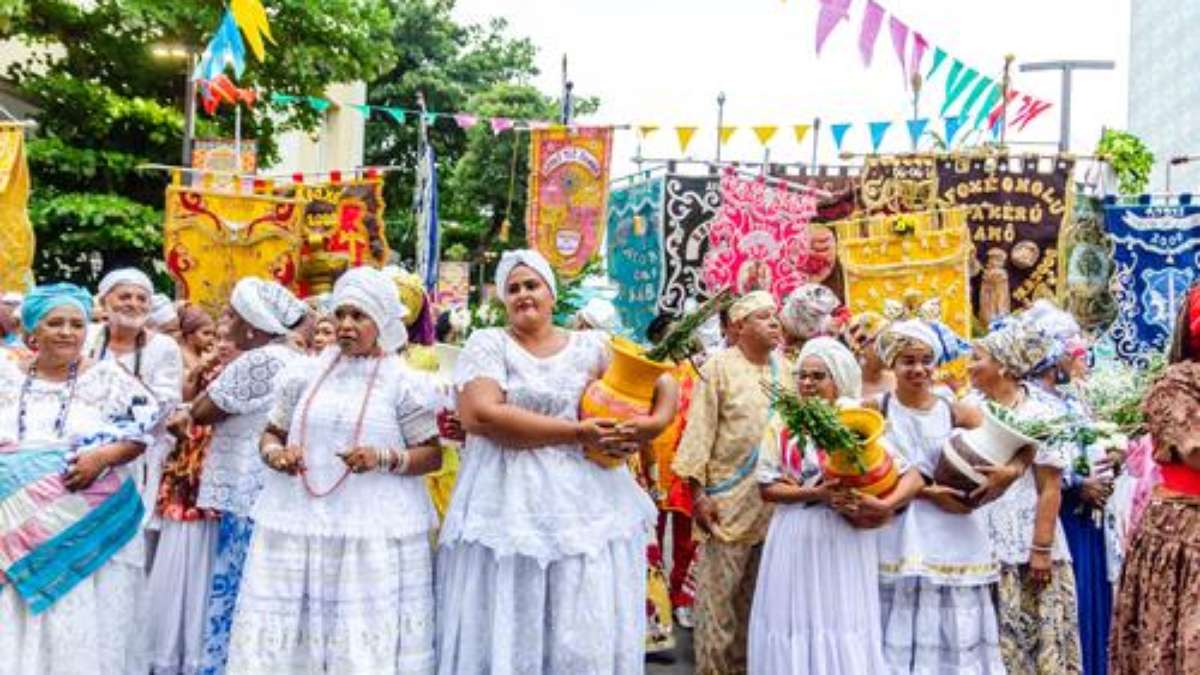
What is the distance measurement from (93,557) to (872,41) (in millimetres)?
6693

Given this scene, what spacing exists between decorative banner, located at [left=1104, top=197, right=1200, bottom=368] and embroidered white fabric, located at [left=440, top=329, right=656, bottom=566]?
7246mm

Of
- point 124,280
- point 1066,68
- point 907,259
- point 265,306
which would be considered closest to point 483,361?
point 265,306

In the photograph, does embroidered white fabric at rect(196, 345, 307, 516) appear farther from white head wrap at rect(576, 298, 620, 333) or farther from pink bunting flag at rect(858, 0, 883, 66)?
pink bunting flag at rect(858, 0, 883, 66)

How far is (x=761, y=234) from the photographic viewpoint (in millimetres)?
10938

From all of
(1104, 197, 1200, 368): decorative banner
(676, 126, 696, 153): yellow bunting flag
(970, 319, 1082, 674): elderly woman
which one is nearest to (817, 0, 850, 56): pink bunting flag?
(1104, 197, 1200, 368): decorative banner

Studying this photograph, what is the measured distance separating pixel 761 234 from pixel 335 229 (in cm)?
383

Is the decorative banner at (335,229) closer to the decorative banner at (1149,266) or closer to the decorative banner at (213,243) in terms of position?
the decorative banner at (213,243)

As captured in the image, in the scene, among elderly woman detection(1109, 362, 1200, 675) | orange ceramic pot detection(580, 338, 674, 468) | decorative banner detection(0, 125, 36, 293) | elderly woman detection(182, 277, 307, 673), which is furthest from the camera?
decorative banner detection(0, 125, 36, 293)

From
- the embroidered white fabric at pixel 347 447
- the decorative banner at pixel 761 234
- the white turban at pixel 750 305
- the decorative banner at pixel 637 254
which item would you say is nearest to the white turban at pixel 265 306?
the embroidered white fabric at pixel 347 447

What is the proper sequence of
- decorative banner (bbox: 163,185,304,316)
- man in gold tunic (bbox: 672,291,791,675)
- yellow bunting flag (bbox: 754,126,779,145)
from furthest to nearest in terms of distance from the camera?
yellow bunting flag (bbox: 754,126,779,145)
decorative banner (bbox: 163,185,304,316)
man in gold tunic (bbox: 672,291,791,675)

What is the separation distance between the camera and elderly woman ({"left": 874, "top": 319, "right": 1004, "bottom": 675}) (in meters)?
4.94

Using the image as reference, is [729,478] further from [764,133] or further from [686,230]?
[764,133]

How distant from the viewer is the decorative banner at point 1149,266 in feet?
34.4

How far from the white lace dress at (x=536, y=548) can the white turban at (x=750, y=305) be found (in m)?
1.31
